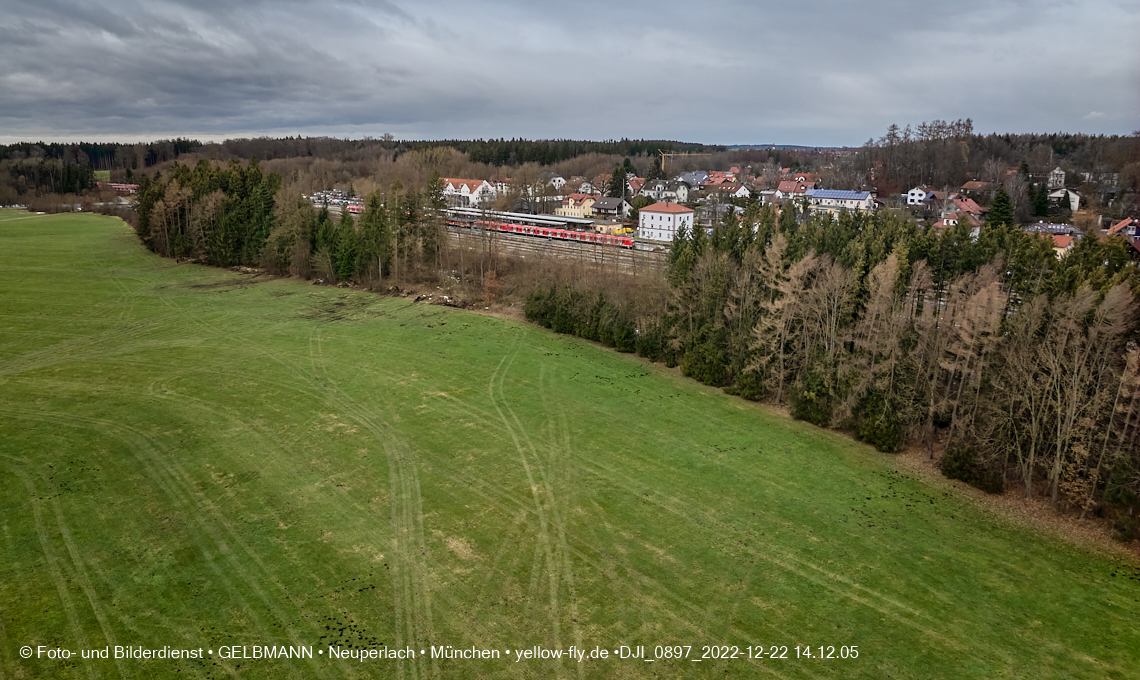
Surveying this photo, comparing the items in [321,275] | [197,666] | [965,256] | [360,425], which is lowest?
[197,666]

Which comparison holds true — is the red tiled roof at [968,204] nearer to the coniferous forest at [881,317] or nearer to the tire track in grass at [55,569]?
the coniferous forest at [881,317]

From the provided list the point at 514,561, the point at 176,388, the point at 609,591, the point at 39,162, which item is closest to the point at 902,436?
the point at 609,591

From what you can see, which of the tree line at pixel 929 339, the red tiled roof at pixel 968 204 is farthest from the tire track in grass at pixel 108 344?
the red tiled roof at pixel 968 204

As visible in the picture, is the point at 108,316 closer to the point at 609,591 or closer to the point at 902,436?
the point at 609,591

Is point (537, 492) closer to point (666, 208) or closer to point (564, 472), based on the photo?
point (564, 472)

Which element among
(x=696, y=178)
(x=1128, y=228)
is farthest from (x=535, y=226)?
(x=696, y=178)
